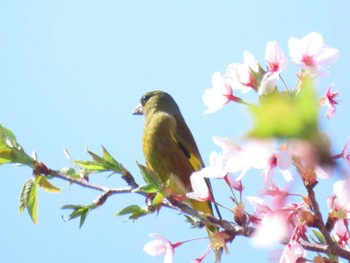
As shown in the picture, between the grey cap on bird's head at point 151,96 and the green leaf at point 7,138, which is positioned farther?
the grey cap on bird's head at point 151,96

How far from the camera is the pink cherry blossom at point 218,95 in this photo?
5.23ft

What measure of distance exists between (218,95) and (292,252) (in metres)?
0.58

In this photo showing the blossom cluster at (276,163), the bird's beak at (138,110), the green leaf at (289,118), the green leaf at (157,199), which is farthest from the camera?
the bird's beak at (138,110)

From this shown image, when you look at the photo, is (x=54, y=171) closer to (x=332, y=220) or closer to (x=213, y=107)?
(x=213, y=107)

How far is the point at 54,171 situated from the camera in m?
1.93

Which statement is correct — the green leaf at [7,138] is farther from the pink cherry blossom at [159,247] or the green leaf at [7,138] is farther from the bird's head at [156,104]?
the bird's head at [156,104]

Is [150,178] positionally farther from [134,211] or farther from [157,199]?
[134,211]

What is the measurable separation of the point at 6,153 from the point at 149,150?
344cm

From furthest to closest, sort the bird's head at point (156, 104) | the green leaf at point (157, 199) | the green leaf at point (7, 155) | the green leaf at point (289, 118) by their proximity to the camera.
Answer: the bird's head at point (156, 104) → the green leaf at point (7, 155) → the green leaf at point (157, 199) → the green leaf at point (289, 118)

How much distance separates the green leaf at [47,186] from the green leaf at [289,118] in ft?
5.94

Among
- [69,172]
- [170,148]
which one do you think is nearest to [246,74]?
[69,172]

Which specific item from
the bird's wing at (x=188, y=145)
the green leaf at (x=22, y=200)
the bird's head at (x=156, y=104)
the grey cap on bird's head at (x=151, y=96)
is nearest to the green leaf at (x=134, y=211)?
the green leaf at (x=22, y=200)

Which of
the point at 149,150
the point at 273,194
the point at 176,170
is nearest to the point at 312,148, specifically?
the point at 273,194

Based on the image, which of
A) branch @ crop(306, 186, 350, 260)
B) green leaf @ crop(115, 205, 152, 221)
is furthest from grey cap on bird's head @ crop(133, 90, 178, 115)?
branch @ crop(306, 186, 350, 260)
